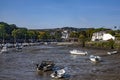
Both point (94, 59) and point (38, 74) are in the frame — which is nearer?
point (38, 74)

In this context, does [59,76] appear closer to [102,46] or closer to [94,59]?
[94,59]

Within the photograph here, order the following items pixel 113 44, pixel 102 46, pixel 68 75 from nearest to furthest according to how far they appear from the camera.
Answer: pixel 68 75, pixel 113 44, pixel 102 46

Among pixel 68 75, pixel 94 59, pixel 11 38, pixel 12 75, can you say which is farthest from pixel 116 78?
pixel 11 38

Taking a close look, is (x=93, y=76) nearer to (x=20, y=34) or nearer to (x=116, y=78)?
(x=116, y=78)

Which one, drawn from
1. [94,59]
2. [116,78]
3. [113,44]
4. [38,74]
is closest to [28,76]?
[38,74]

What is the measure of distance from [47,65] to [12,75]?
7235 mm

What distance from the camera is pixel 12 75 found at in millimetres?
44094

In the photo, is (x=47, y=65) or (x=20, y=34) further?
(x=20, y=34)

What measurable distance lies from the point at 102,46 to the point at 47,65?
277ft

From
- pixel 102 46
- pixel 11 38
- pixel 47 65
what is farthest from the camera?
pixel 11 38

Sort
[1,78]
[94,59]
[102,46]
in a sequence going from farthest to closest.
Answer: [102,46] < [94,59] < [1,78]

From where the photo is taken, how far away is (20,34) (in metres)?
199

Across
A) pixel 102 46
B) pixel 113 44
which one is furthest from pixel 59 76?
pixel 102 46

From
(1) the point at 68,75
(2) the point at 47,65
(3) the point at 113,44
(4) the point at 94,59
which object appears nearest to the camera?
(1) the point at 68,75
